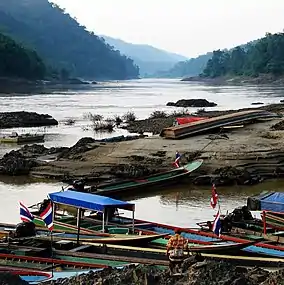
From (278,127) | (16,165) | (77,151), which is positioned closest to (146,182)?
(16,165)

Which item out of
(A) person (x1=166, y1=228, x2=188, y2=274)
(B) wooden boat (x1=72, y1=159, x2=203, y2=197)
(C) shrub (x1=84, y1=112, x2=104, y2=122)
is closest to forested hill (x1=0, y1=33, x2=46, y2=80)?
(C) shrub (x1=84, y1=112, x2=104, y2=122)

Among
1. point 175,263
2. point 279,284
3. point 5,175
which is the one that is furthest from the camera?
point 5,175

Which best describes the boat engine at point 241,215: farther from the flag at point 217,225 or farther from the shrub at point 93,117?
the shrub at point 93,117

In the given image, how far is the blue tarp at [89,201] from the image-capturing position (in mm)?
16750

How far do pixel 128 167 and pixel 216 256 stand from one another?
14157mm

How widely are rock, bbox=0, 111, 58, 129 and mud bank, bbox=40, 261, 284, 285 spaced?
143ft

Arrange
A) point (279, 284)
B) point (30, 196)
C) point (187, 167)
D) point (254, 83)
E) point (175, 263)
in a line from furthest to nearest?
point (254, 83)
point (187, 167)
point (30, 196)
point (175, 263)
point (279, 284)

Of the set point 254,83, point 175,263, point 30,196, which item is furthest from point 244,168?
point 254,83

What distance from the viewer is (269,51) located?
500 ft

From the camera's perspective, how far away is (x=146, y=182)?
26188 mm

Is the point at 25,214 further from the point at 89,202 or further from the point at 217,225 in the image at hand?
the point at 217,225

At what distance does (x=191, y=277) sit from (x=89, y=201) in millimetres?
8391

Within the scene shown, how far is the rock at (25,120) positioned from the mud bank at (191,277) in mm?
43519

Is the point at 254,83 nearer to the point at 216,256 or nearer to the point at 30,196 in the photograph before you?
the point at 30,196
